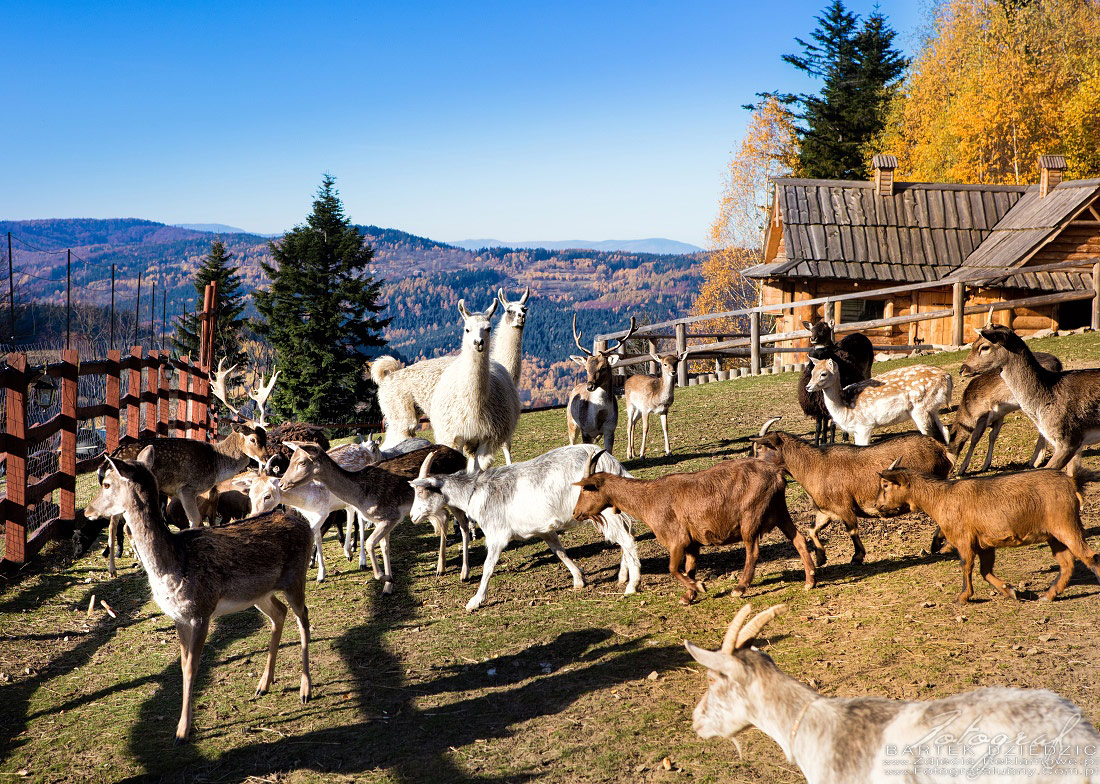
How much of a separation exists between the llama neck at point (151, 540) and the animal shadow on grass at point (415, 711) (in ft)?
3.52

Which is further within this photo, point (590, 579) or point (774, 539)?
point (774, 539)

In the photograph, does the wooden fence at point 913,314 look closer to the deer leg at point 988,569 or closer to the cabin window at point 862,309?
the cabin window at point 862,309

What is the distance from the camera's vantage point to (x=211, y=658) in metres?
6.84

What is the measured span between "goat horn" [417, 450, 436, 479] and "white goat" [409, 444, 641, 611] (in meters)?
0.22

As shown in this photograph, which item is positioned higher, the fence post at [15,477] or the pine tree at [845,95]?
the pine tree at [845,95]

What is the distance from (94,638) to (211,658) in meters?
1.53

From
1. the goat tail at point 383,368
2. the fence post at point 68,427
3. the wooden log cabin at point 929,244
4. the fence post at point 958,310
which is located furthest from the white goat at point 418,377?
the wooden log cabin at point 929,244

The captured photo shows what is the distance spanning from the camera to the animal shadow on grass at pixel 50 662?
5.84 meters

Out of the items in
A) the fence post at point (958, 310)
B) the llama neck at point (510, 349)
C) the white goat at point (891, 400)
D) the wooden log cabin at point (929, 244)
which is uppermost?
the wooden log cabin at point (929, 244)

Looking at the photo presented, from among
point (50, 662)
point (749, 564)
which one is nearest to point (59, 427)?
point (50, 662)

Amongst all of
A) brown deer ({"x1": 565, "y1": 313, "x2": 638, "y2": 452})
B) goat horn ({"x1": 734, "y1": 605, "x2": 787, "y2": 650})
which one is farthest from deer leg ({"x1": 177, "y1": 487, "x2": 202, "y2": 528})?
goat horn ({"x1": 734, "y1": 605, "x2": 787, "y2": 650})

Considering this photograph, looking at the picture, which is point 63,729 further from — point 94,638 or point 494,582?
point 494,582

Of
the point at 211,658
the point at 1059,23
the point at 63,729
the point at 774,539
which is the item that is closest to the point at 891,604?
the point at 774,539

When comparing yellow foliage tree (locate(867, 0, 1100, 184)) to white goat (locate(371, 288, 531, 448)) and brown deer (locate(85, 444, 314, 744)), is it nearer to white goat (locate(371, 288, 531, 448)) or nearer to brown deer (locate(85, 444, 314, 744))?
white goat (locate(371, 288, 531, 448))
